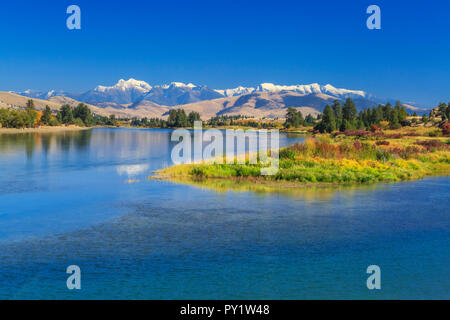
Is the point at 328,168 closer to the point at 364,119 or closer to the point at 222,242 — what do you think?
the point at 222,242

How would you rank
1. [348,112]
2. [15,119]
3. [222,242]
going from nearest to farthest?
1. [222,242]
2. [348,112]
3. [15,119]

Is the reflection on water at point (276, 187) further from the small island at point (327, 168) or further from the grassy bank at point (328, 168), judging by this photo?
the grassy bank at point (328, 168)

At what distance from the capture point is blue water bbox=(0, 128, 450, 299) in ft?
48.3

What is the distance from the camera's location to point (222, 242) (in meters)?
19.4

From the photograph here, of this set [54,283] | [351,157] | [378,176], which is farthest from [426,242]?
[351,157]

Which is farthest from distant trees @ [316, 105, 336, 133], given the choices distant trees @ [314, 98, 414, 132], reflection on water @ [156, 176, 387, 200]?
reflection on water @ [156, 176, 387, 200]

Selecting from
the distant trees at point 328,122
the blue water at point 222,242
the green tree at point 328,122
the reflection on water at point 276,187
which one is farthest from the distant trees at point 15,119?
the reflection on water at point 276,187

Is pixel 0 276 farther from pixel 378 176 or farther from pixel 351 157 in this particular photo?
pixel 351 157

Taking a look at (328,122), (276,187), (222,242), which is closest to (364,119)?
(328,122)

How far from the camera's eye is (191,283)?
15.0 metres

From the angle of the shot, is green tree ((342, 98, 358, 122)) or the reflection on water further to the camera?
green tree ((342, 98, 358, 122))

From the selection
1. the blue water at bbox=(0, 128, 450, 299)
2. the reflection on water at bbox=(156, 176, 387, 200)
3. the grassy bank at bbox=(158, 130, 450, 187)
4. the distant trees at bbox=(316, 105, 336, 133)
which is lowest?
the blue water at bbox=(0, 128, 450, 299)

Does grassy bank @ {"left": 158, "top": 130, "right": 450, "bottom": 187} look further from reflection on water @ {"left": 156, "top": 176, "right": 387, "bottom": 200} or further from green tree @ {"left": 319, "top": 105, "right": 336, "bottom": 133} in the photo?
green tree @ {"left": 319, "top": 105, "right": 336, "bottom": 133}

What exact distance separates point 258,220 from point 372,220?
235 inches
